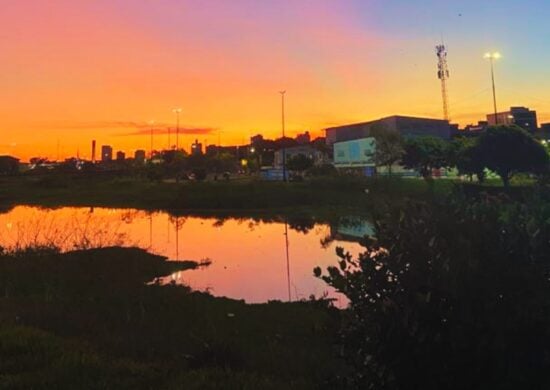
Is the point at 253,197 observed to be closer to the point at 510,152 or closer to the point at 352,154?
the point at 510,152

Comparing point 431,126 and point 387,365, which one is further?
point 431,126

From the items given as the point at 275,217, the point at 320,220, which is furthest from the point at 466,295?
the point at 275,217

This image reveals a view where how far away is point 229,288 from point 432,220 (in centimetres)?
1168

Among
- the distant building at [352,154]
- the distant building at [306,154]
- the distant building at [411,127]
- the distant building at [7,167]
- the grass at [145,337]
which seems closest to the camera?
the grass at [145,337]

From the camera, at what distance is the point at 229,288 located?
15203 millimetres

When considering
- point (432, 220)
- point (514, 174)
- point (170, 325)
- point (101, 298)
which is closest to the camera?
point (432, 220)

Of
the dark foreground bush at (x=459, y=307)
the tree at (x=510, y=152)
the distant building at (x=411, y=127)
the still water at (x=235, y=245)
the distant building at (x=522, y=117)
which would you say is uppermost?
the distant building at (x=522, y=117)

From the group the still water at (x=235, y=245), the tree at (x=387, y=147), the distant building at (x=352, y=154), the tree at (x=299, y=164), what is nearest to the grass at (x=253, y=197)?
the still water at (x=235, y=245)

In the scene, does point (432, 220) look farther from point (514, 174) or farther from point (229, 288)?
point (514, 174)

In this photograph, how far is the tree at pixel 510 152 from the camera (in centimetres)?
4028

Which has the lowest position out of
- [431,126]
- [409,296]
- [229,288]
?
[229,288]

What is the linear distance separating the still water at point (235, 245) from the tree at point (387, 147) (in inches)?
1675

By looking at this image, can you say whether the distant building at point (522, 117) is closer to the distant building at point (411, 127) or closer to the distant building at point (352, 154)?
the distant building at point (411, 127)

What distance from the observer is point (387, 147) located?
76.4m
